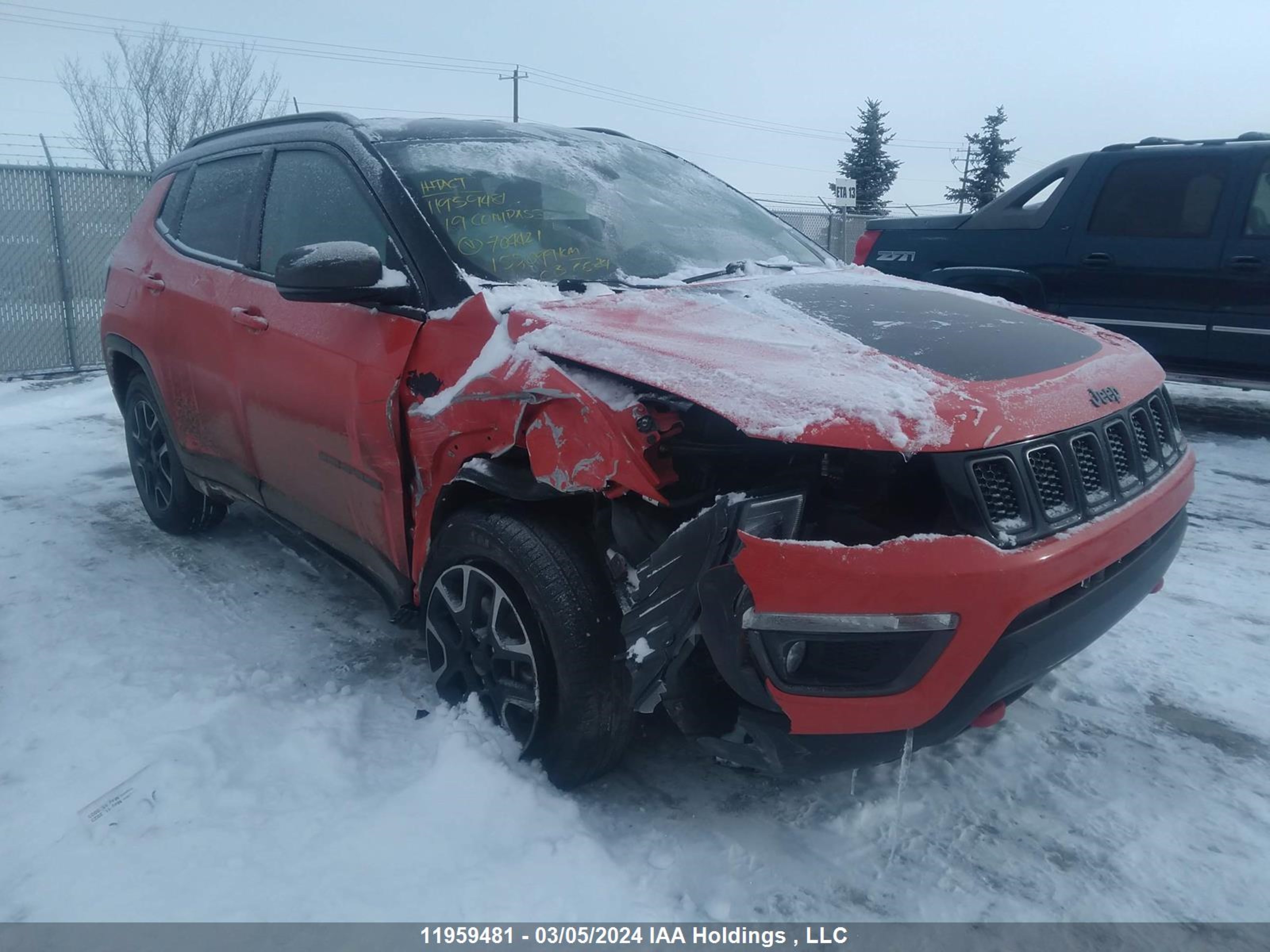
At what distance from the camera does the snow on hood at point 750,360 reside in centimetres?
186

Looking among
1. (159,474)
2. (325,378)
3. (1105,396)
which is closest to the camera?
(1105,396)

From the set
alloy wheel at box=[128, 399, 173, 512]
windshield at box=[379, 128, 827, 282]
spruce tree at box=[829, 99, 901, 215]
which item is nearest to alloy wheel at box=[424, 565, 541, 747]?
windshield at box=[379, 128, 827, 282]

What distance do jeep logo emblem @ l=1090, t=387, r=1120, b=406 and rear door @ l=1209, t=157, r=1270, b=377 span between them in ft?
15.7

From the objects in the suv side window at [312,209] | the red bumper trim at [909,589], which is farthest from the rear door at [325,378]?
the red bumper trim at [909,589]

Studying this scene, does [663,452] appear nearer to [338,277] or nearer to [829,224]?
[338,277]

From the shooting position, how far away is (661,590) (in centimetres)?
206

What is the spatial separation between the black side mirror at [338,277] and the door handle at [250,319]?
26.0 inches

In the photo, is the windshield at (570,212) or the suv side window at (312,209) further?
the suv side window at (312,209)

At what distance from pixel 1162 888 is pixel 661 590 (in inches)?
55.1

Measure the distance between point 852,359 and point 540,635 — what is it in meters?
1.04

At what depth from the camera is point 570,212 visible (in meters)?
3.02

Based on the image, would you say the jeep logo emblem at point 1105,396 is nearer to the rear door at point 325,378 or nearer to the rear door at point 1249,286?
the rear door at point 325,378

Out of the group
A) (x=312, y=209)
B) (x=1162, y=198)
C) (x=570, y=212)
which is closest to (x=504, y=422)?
(x=570, y=212)

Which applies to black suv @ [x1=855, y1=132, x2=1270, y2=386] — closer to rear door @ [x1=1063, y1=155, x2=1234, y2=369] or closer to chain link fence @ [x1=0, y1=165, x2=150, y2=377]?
rear door @ [x1=1063, y1=155, x2=1234, y2=369]
